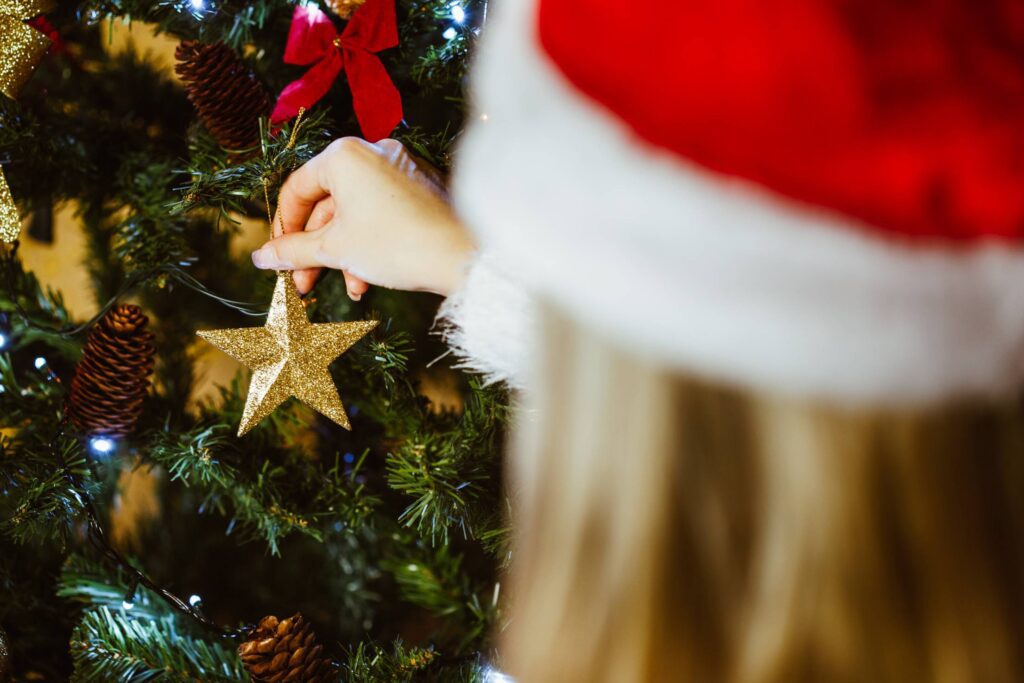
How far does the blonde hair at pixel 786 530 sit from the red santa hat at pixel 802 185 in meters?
0.02

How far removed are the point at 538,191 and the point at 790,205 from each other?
0.34 ft

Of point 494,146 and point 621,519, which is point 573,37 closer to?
point 494,146

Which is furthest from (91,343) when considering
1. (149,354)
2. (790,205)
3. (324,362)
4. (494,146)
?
(790,205)

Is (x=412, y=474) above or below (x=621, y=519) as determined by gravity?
below

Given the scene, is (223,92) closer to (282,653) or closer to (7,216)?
(7,216)

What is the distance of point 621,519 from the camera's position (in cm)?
35

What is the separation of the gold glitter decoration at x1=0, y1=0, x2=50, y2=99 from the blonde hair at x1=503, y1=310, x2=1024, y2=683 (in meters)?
0.56

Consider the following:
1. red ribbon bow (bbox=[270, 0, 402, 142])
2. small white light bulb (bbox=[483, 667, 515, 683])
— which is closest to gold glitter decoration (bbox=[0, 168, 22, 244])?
red ribbon bow (bbox=[270, 0, 402, 142])

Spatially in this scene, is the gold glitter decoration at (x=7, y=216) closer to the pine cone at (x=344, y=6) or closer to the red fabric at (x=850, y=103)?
the pine cone at (x=344, y=6)

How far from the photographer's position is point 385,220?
0.61 meters

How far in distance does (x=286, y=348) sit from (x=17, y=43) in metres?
0.32

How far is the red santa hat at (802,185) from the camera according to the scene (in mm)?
303

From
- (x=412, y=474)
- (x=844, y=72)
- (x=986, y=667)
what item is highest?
(x=844, y=72)

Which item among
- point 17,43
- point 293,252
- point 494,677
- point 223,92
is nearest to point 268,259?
point 293,252
